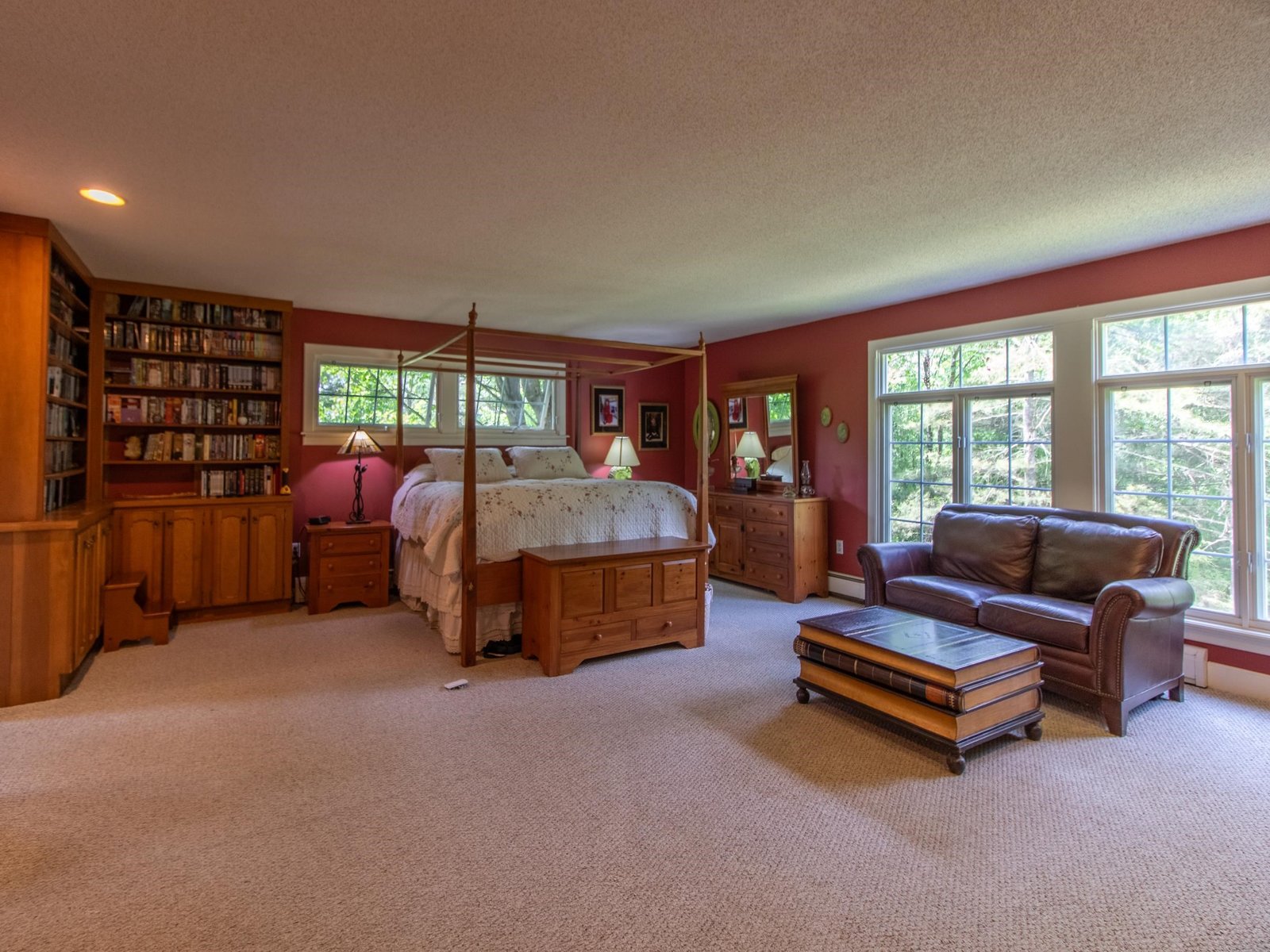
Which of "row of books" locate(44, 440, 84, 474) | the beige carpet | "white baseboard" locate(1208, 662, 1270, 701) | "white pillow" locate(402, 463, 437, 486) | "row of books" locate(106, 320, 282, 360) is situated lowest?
the beige carpet

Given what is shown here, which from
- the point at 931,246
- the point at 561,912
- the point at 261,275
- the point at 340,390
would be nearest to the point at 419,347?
the point at 340,390

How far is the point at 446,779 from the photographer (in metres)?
2.39

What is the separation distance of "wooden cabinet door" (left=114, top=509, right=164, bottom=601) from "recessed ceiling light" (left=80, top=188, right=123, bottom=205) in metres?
2.27

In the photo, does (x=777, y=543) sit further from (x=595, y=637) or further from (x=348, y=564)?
(x=348, y=564)

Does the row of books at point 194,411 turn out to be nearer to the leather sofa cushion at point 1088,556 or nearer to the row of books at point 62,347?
the row of books at point 62,347

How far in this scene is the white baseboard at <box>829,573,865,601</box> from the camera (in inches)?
208

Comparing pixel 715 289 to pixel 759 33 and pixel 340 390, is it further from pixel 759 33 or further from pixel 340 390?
pixel 340 390

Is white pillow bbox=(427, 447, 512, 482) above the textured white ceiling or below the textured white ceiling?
below

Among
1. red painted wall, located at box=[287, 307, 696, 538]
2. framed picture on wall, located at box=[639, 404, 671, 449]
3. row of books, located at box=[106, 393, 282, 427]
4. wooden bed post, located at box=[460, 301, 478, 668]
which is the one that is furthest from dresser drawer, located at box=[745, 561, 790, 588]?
row of books, located at box=[106, 393, 282, 427]

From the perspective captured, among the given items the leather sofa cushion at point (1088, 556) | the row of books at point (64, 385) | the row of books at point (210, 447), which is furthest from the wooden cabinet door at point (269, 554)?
the leather sofa cushion at point (1088, 556)

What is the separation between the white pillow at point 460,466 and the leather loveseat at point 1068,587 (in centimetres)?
293

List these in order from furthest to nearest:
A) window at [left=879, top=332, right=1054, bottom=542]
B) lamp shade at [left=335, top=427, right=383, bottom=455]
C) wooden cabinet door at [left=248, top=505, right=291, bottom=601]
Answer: lamp shade at [left=335, top=427, right=383, bottom=455] < wooden cabinet door at [left=248, top=505, right=291, bottom=601] < window at [left=879, top=332, right=1054, bottom=542]

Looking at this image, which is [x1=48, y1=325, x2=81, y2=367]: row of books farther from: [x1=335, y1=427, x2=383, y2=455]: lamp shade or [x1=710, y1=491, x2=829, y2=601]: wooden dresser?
[x1=710, y1=491, x2=829, y2=601]: wooden dresser

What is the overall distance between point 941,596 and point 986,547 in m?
0.51
